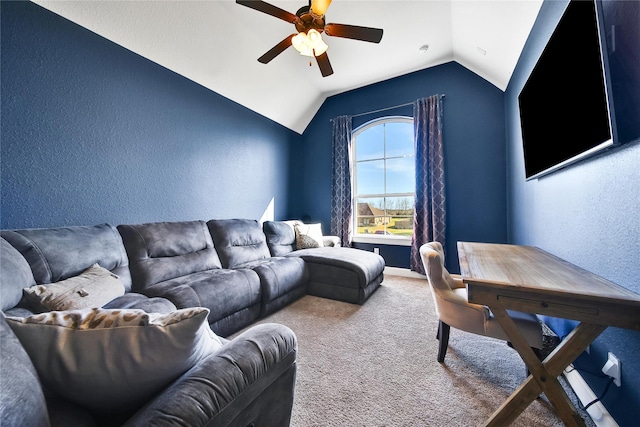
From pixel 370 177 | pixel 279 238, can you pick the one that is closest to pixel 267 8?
pixel 279 238

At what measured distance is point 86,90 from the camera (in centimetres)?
200

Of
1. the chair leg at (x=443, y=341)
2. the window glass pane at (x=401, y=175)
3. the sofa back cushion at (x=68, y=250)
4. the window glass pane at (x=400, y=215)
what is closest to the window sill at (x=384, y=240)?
the window glass pane at (x=400, y=215)

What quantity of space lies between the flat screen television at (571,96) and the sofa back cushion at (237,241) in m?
2.81

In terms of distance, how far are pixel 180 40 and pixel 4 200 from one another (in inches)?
79.5

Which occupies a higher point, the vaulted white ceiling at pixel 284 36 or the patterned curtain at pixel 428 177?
the vaulted white ceiling at pixel 284 36

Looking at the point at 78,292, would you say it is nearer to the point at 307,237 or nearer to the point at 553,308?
the point at 553,308

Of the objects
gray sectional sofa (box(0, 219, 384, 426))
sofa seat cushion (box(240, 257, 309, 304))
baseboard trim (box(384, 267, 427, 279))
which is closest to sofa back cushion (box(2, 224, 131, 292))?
gray sectional sofa (box(0, 219, 384, 426))

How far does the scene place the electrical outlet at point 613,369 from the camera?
1.05m


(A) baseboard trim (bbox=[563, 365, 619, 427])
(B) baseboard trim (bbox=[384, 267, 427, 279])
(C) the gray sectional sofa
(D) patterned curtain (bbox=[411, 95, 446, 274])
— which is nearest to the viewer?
(C) the gray sectional sofa

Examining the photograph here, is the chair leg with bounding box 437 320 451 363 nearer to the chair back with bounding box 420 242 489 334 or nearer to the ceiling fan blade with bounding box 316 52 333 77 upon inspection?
the chair back with bounding box 420 242 489 334

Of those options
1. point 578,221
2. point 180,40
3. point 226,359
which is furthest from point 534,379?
point 180,40

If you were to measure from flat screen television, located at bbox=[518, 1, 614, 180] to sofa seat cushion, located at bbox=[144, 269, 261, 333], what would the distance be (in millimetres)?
2409

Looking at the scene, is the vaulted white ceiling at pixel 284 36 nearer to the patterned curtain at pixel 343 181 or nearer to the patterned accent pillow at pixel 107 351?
the patterned curtain at pixel 343 181

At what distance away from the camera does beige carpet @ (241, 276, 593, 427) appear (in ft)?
3.97
